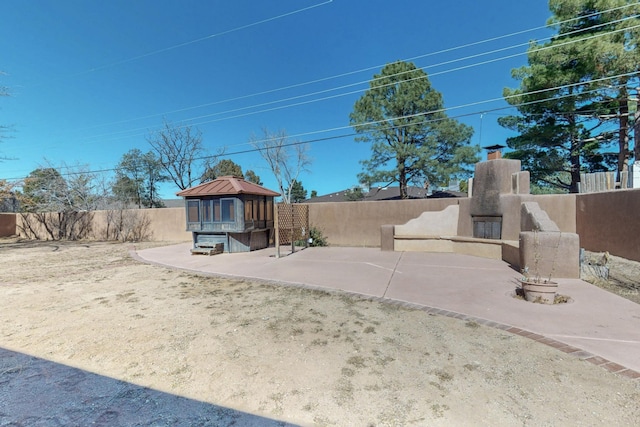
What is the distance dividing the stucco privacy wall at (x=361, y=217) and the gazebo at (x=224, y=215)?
2.76 metres

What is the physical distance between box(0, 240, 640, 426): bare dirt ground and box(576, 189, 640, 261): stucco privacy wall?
18.4 ft

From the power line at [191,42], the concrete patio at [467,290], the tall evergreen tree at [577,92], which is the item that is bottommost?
the concrete patio at [467,290]

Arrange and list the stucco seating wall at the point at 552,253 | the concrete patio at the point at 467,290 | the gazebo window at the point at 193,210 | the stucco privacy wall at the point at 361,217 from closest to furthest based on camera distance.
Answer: the concrete patio at the point at 467,290 < the stucco seating wall at the point at 552,253 < the gazebo window at the point at 193,210 < the stucco privacy wall at the point at 361,217

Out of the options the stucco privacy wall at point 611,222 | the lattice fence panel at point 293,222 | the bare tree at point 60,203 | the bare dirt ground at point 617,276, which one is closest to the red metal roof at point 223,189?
the lattice fence panel at point 293,222

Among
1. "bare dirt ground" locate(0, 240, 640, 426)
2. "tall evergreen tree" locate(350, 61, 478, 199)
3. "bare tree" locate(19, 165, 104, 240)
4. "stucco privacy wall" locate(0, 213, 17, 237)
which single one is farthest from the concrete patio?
"stucco privacy wall" locate(0, 213, 17, 237)

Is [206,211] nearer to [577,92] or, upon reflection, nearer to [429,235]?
[429,235]

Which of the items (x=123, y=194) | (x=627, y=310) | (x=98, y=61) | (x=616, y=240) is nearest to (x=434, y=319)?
(x=627, y=310)

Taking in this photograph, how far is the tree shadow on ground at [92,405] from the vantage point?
1.83 m

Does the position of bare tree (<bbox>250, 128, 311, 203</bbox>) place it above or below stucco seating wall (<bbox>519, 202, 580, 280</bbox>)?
above

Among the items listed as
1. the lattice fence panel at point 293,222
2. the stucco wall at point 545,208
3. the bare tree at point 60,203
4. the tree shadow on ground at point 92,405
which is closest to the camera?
the tree shadow on ground at point 92,405

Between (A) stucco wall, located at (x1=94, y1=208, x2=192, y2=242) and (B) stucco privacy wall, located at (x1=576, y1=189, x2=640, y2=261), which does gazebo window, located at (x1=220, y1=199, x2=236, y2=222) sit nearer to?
(A) stucco wall, located at (x1=94, y1=208, x2=192, y2=242)

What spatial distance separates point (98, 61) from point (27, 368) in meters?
14.2

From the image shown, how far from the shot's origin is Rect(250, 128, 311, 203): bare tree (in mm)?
24141

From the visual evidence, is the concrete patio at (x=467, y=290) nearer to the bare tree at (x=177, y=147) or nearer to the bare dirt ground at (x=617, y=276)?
the bare dirt ground at (x=617, y=276)
